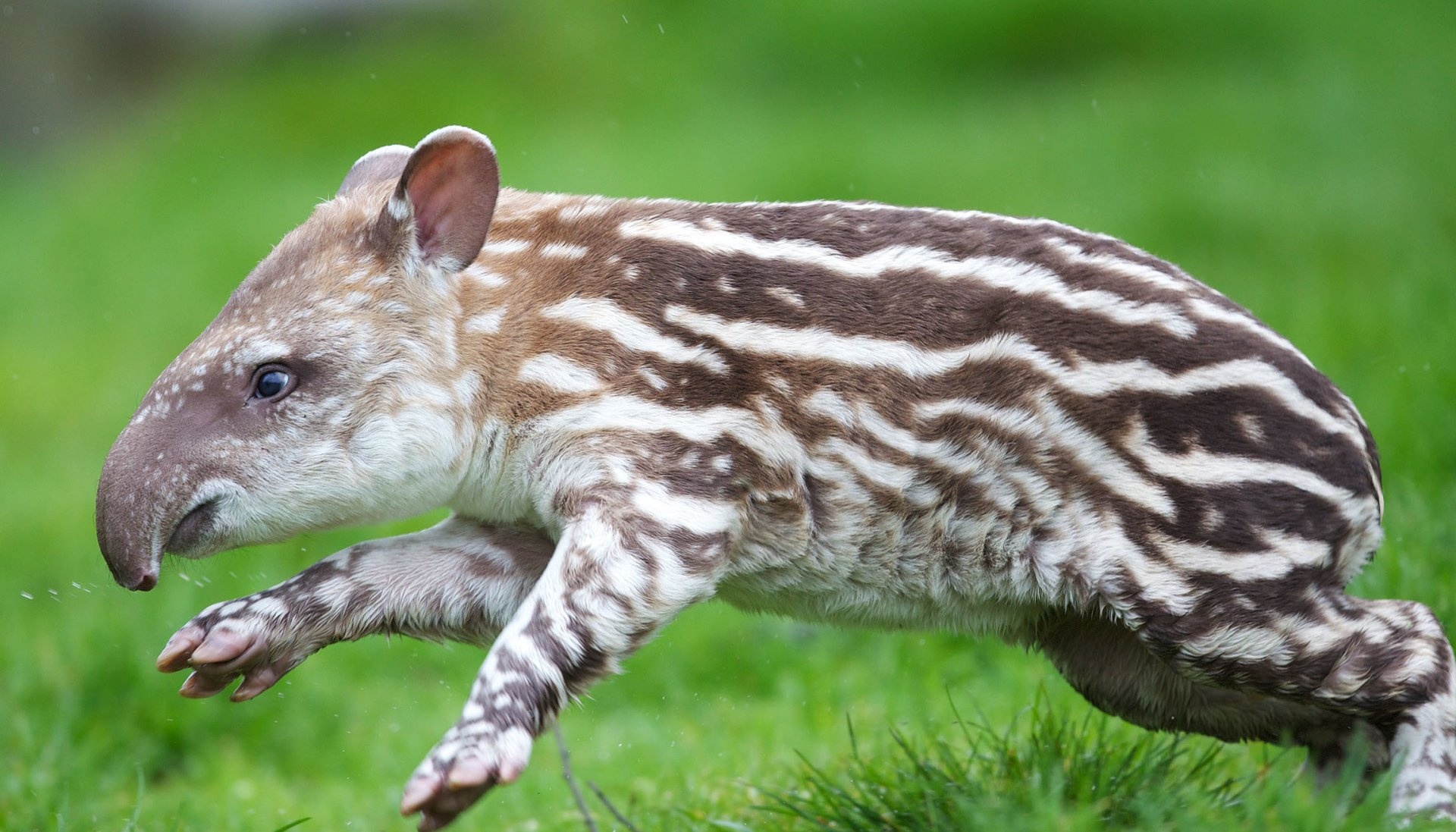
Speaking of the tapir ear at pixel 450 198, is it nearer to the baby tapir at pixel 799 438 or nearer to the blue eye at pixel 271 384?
the baby tapir at pixel 799 438

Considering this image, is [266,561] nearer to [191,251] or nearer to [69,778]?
[69,778]

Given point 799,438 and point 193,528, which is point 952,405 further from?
point 193,528

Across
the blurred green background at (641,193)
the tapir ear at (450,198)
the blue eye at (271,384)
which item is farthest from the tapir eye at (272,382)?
the blurred green background at (641,193)

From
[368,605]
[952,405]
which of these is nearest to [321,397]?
[368,605]

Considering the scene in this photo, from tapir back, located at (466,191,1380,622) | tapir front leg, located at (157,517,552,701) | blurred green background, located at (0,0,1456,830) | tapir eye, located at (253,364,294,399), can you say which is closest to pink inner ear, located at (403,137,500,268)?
Answer: tapir back, located at (466,191,1380,622)

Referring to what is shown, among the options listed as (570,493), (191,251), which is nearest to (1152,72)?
(191,251)
